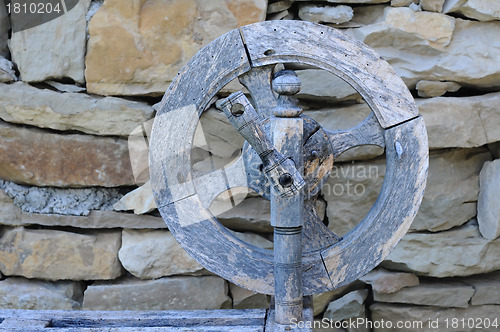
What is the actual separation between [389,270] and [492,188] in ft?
1.59

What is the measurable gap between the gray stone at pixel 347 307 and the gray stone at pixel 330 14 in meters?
1.03

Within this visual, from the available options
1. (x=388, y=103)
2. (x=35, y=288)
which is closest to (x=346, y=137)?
(x=388, y=103)

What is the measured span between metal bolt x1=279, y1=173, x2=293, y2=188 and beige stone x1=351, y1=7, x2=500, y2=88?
3.01ft

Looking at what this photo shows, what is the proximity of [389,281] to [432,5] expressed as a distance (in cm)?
102

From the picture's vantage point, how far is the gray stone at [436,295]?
2.30 m

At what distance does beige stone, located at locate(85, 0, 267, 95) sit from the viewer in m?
2.10

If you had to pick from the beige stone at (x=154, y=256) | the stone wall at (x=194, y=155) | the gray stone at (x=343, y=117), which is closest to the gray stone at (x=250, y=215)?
the stone wall at (x=194, y=155)

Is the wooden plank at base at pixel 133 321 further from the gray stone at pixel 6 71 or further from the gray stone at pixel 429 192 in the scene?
the gray stone at pixel 6 71

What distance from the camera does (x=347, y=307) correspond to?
91.7 inches

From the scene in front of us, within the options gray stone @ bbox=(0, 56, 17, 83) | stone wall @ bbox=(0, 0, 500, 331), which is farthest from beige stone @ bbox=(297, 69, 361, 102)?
gray stone @ bbox=(0, 56, 17, 83)

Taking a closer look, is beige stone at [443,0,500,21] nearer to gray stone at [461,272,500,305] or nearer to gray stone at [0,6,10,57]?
gray stone at [461,272,500,305]

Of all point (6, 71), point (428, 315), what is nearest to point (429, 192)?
point (428, 315)

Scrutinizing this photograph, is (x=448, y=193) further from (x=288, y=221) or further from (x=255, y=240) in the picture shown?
(x=288, y=221)

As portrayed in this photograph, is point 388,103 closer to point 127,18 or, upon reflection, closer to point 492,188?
point 492,188
